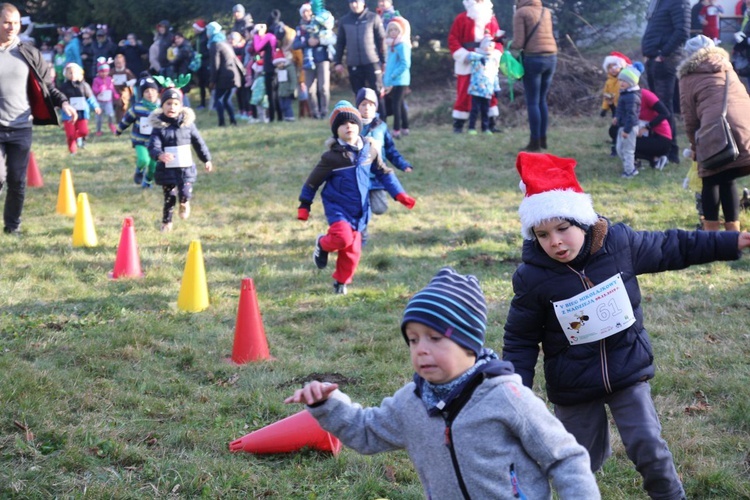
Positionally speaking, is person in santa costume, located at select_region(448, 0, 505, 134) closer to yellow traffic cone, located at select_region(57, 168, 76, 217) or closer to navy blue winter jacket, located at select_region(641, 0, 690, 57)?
navy blue winter jacket, located at select_region(641, 0, 690, 57)

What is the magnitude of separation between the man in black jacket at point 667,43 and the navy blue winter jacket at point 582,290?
9.37 meters

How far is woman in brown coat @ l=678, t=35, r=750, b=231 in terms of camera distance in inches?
311

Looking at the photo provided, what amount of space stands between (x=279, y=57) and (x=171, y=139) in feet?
31.3

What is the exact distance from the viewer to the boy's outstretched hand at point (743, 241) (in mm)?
3873

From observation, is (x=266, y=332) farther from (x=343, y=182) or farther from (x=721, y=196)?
(x=721, y=196)

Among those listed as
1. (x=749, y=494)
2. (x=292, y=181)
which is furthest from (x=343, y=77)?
(x=749, y=494)

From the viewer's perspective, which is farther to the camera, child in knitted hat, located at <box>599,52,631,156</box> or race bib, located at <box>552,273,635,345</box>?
child in knitted hat, located at <box>599,52,631,156</box>

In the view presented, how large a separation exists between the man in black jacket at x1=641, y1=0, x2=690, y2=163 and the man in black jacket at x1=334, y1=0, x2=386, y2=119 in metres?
4.37

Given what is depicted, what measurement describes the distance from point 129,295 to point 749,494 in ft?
17.6

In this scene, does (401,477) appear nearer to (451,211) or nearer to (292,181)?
(451,211)

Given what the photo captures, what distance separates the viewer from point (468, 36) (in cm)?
1582

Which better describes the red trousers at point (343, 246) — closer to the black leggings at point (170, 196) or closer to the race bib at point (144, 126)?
the black leggings at point (170, 196)

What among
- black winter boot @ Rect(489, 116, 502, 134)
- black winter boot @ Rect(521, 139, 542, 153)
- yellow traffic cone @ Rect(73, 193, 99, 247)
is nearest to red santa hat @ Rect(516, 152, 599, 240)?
yellow traffic cone @ Rect(73, 193, 99, 247)

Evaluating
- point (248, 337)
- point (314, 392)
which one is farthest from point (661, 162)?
point (314, 392)
